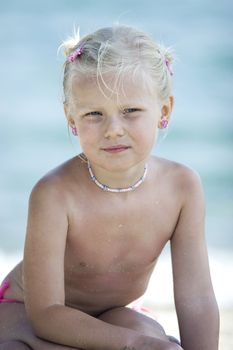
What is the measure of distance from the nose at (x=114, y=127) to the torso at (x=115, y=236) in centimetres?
23

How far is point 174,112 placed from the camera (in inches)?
308

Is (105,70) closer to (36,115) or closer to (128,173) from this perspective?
(128,173)

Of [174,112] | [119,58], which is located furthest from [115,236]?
[174,112]

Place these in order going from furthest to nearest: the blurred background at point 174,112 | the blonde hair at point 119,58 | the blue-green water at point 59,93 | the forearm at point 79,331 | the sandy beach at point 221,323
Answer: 1. the blue-green water at point 59,93
2. the blurred background at point 174,112
3. the sandy beach at point 221,323
4. the blonde hair at point 119,58
5. the forearm at point 79,331

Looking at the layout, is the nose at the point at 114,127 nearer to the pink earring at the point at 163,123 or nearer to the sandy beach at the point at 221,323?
the pink earring at the point at 163,123

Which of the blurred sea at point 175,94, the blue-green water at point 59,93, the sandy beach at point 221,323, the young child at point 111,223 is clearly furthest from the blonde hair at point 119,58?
the blue-green water at point 59,93

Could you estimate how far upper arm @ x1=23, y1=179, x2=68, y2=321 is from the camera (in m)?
2.30

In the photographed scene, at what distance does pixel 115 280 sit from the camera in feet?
8.26

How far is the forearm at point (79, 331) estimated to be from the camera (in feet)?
7.22

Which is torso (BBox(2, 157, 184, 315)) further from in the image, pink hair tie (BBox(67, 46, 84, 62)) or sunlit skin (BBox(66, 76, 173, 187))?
pink hair tie (BBox(67, 46, 84, 62))

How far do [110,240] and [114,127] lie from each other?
14.3 inches

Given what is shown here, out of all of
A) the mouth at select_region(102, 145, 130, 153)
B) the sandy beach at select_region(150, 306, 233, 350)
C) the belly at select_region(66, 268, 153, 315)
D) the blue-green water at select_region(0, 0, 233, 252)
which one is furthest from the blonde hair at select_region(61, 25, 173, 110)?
the blue-green water at select_region(0, 0, 233, 252)

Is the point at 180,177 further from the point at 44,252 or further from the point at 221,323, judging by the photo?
the point at 221,323

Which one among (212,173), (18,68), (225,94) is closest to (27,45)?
(18,68)
